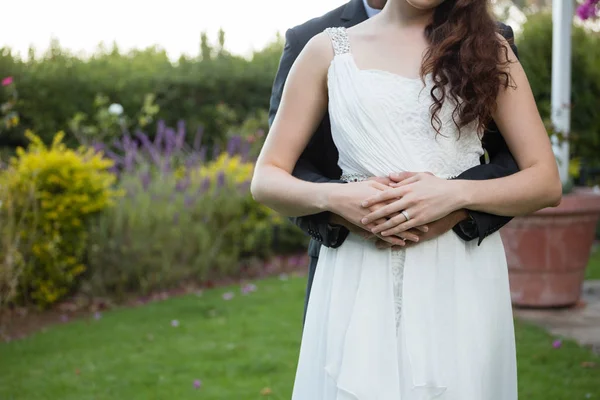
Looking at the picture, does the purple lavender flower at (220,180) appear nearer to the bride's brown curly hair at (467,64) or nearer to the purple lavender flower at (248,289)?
the purple lavender flower at (248,289)

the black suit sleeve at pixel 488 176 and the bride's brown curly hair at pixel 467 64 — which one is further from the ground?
the bride's brown curly hair at pixel 467 64

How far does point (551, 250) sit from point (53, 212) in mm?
4152

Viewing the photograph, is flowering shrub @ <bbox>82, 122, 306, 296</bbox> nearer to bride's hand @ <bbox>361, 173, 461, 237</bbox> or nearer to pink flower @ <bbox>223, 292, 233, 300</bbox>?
pink flower @ <bbox>223, 292, 233, 300</bbox>

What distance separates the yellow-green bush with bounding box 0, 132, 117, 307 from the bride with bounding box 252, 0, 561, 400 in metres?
4.89

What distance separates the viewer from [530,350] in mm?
4945

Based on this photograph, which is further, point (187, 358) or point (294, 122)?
point (187, 358)

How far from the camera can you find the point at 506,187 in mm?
1814

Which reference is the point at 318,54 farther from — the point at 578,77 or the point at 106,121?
the point at 578,77

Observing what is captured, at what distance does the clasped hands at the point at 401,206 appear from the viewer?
5.76ft

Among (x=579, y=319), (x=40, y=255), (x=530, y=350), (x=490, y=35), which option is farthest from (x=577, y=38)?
(x=490, y=35)

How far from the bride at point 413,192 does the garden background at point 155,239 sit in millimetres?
2589

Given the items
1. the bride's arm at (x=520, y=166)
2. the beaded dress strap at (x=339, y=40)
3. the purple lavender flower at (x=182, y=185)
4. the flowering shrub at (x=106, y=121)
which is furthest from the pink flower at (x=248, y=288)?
the bride's arm at (x=520, y=166)

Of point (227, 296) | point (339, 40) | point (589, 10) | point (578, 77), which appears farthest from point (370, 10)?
point (578, 77)

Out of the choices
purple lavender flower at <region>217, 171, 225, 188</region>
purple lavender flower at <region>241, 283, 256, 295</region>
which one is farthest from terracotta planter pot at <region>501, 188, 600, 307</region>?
purple lavender flower at <region>217, 171, 225, 188</region>
